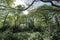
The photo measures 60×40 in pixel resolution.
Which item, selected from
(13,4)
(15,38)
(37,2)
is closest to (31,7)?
(37,2)

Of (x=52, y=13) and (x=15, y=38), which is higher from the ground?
(x=52, y=13)

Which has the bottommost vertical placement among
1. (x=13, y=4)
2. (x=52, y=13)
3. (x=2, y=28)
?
(x=2, y=28)

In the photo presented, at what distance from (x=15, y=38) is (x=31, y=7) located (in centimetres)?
72

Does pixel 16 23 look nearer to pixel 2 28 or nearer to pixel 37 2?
pixel 2 28

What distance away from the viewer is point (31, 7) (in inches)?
135

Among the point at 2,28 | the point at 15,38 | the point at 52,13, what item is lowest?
the point at 15,38

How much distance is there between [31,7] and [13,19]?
1.47 ft

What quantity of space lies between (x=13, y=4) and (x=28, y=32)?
2.13 feet

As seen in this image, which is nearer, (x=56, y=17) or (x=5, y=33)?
(x=5, y=33)

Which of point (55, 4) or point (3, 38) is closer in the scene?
point (3, 38)

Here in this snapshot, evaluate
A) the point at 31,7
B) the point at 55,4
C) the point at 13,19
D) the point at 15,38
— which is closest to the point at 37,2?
the point at 31,7

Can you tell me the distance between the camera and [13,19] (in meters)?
3.35

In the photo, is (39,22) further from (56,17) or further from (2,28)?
(2,28)

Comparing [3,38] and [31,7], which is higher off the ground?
Result: [31,7]
